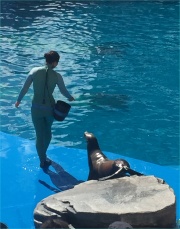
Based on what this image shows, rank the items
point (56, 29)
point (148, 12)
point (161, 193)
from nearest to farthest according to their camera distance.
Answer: point (161, 193)
point (56, 29)
point (148, 12)

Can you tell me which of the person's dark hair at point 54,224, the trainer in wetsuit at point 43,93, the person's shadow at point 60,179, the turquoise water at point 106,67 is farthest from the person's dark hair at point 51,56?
the person's dark hair at point 54,224

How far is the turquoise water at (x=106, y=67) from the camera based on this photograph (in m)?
9.25

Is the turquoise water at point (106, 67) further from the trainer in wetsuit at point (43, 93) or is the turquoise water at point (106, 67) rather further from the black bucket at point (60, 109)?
the black bucket at point (60, 109)

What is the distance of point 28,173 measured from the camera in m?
7.59

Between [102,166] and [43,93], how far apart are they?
1268 mm

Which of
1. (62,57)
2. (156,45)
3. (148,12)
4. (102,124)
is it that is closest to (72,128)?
(102,124)

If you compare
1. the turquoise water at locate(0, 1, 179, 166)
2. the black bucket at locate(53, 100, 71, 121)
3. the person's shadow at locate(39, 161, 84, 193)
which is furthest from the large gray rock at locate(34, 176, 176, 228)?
the turquoise water at locate(0, 1, 179, 166)

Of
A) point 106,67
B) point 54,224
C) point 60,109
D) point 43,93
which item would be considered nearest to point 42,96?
point 43,93

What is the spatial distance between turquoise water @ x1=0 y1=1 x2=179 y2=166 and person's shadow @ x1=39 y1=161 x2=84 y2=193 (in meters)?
1.11

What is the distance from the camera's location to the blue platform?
21.8ft

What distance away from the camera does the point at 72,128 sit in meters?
9.48

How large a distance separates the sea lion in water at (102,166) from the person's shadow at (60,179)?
32cm

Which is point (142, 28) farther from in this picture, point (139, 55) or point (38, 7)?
point (38, 7)

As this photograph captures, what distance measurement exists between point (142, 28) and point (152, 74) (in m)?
4.27
